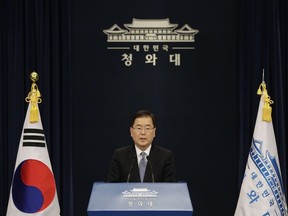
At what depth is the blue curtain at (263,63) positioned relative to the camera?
4.58m

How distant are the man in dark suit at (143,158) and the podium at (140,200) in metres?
1.02

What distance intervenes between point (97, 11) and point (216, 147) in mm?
1707

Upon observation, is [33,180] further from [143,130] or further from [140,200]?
[140,200]

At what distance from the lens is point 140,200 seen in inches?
76.4

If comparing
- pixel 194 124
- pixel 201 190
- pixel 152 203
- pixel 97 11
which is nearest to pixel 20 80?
pixel 97 11

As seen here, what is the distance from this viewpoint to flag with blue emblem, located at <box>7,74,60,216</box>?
4.10m

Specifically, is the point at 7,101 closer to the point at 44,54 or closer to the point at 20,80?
the point at 20,80

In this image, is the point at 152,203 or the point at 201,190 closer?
the point at 152,203

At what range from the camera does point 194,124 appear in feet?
15.8

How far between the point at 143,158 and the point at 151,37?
5.78ft

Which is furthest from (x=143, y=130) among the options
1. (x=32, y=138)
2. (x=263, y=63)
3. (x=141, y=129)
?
(x=263, y=63)

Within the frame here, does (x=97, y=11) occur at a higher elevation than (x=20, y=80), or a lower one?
higher

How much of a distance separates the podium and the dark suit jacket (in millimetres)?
1000

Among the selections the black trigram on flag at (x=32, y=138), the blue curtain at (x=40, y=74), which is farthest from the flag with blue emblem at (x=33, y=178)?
the blue curtain at (x=40, y=74)
